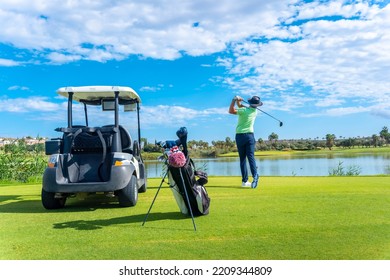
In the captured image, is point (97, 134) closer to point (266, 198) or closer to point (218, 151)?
point (266, 198)

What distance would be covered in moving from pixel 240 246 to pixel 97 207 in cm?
351

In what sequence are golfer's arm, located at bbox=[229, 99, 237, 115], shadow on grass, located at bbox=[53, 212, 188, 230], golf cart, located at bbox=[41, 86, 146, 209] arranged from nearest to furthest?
1. shadow on grass, located at bbox=[53, 212, 188, 230]
2. golf cart, located at bbox=[41, 86, 146, 209]
3. golfer's arm, located at bbox=[229, 99, 237, 115]

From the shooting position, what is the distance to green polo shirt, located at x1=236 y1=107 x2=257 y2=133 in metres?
8.81

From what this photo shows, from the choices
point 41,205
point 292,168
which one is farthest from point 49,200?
point 292,168

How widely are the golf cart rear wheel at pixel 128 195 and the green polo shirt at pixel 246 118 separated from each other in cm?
316

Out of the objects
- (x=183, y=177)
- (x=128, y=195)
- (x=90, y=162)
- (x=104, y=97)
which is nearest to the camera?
(x=183, y=177)

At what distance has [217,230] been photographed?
14.5 feet

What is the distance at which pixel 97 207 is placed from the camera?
21.9 feet

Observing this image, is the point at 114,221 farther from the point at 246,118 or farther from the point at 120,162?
the point at 246,118

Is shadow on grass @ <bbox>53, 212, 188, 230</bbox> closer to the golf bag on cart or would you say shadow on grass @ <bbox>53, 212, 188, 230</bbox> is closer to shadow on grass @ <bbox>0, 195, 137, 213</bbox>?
the golf bag on cart

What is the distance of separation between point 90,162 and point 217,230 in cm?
324

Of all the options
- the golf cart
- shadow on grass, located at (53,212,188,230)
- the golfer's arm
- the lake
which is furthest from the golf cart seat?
the golfer's arm

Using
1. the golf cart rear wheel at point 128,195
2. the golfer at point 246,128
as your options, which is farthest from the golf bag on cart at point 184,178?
the golfer at point 246,128

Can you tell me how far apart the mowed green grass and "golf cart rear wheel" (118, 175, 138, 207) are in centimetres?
15
